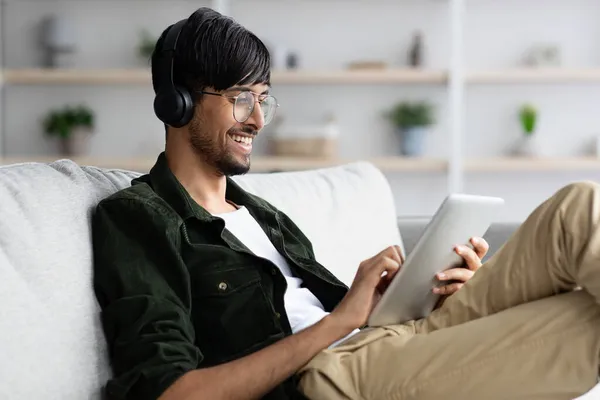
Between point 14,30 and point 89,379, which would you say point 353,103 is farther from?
point 89,379

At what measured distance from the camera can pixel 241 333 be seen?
62.1 inches

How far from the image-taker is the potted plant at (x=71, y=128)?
17.2 feet

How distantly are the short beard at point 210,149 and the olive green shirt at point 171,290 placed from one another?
7 centimetres

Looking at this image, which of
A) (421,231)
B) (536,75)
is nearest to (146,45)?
(536,75)

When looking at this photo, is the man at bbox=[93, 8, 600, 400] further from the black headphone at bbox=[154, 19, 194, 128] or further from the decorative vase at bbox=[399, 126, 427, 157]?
the decorative vase at bbox=[399, 126, 427, 157]

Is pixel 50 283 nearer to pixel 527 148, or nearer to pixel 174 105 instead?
pixel 174 105

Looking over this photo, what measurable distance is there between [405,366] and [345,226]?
2.95 feet

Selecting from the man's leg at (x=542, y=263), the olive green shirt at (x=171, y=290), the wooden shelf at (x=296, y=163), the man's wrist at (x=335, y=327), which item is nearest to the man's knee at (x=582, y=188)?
the man's leg at (x=542, y=263)

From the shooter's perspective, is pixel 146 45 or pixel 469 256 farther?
pixel 146 45

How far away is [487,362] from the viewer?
4.36 ft

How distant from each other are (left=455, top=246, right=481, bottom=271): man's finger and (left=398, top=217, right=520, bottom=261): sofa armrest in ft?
2.57

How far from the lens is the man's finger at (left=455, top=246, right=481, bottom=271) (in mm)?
1593

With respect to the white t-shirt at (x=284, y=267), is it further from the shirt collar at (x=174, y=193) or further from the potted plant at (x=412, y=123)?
the potted plant at (x=412, y=123)

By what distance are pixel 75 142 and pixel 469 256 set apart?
399 centimetres
